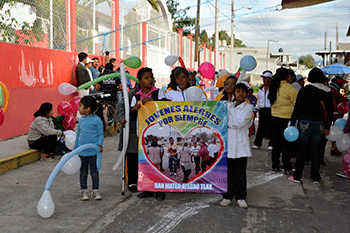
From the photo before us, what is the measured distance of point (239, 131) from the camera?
194 inches

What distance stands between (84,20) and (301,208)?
10.1 m

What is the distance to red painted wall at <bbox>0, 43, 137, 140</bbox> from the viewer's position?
873cm

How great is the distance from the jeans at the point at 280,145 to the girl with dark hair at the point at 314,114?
20.9 inches

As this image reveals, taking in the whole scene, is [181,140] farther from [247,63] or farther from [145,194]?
[247,63]

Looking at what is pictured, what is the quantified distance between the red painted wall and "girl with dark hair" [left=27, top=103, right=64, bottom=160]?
4.87 feet

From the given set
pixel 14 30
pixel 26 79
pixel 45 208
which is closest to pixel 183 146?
pixel 45 208

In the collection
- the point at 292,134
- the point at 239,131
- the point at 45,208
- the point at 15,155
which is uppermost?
the point at 239,131

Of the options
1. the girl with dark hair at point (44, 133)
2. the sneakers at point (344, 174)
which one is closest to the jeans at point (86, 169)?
the girl with dark hair at point (44, 133)

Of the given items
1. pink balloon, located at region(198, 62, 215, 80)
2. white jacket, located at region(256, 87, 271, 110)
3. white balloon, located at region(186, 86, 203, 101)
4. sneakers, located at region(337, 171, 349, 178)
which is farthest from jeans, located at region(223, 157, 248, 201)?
white jacket, located at region(256, 87, 271, 110)

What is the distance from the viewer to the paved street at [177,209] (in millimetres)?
4262

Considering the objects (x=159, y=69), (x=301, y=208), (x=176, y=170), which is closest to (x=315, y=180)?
(x=301, y=208)

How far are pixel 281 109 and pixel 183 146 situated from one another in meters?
2.54

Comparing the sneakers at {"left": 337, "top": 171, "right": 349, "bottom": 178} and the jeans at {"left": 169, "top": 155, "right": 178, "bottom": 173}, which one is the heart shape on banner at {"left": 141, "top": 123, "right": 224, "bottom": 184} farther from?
the sneakers at {"left": 337, "top": 171, "right": 349, "bottom": 178}

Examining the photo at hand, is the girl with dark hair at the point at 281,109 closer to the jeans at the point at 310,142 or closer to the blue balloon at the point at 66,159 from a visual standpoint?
the jeans at the point at 310,142
